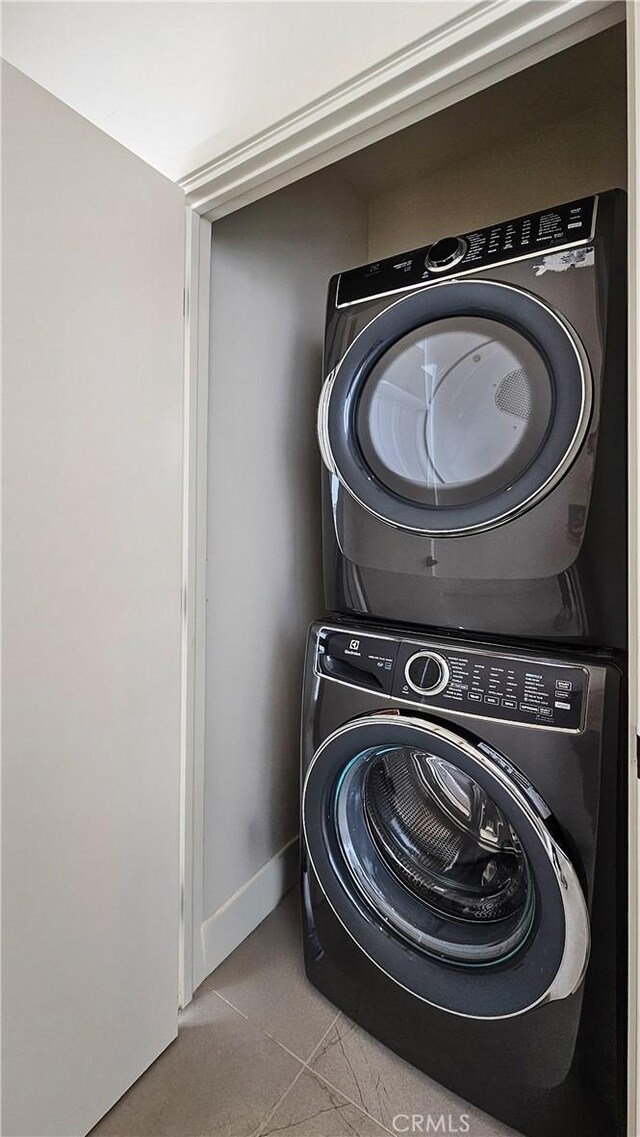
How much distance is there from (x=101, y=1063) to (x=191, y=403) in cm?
137

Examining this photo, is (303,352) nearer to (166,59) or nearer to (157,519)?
(166,59)

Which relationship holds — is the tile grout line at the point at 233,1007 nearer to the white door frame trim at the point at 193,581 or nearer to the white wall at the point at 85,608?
the white door frame trim at the point at 193,581

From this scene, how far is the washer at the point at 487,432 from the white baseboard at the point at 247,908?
0.89 metres

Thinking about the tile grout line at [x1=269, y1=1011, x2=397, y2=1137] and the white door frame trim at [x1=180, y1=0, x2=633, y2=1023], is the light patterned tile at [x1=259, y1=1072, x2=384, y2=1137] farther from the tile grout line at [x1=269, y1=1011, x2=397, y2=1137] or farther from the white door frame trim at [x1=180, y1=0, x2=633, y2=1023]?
the white door frame trim at [x1=180, y1=0, x2=633, y2=1023]

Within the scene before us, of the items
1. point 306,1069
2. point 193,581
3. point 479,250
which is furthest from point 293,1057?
point 479,250

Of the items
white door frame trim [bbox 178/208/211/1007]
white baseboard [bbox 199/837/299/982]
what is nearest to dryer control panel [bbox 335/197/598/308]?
white door frame trim [bbox 178/208/211/1007]

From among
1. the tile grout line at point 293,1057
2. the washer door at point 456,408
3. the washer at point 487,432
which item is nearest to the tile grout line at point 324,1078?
the tile grout line at point 293,1057

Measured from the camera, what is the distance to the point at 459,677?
1129 mm

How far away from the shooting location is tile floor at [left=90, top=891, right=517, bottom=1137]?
117cm

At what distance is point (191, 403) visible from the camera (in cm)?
137

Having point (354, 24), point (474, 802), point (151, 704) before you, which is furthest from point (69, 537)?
point (354, 24)

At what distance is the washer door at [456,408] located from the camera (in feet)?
3.65

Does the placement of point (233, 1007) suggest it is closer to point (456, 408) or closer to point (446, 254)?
point (456, 408)

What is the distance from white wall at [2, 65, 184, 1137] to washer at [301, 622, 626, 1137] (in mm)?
377
